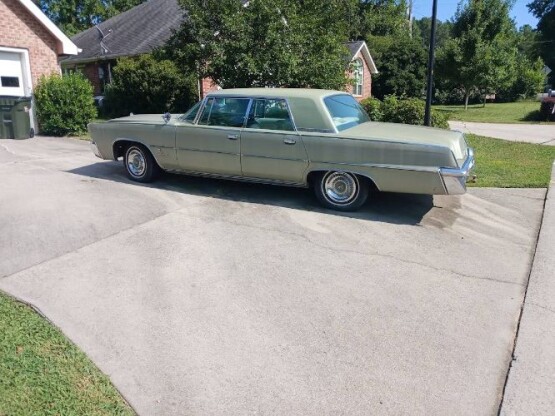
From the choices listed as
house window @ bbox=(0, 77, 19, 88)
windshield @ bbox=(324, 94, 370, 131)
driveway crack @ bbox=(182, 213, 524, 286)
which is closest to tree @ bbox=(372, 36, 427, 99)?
house window @ bbox=(0, 77, 19, 88)

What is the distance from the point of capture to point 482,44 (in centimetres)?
2620

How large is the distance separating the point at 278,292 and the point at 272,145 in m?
2.71

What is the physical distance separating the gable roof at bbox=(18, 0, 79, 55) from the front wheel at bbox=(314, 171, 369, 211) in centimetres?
1075

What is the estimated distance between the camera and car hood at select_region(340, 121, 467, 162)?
5657mm

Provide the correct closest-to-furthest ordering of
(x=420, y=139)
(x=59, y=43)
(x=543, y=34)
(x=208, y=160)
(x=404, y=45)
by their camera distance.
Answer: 1. (x=420, y=139)
2. (x=208, y=160)
3. (x=59, y=43)
4. (x=404, y=45)
5. (x=543, y=34)

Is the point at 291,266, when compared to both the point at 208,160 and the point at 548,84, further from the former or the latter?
the point at 548,84

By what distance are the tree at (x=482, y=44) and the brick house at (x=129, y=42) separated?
199 inches

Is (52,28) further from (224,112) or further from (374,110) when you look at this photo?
(224,112)

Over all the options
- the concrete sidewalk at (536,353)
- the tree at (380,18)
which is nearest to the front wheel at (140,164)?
the concrete sidewalk at (536,353)

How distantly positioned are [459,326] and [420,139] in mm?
2686

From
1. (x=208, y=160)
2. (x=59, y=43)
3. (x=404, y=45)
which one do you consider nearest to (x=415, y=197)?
(x=208, y=160)

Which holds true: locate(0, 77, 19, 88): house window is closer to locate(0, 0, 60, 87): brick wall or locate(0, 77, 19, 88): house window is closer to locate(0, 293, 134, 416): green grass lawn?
locate(0, 0, 60, 87): brick wall

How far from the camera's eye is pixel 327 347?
133 inches

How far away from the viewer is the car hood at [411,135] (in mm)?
5657
